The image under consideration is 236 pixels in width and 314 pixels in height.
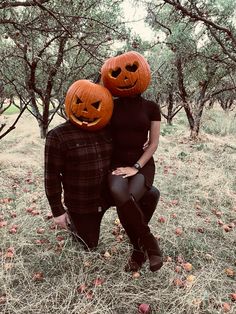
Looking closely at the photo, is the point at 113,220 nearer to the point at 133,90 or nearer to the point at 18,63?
the point at 133,90

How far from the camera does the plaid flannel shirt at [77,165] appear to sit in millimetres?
3502

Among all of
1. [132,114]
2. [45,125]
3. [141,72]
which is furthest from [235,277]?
[45,125]

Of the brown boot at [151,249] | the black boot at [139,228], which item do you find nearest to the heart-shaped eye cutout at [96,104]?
the black boot at [139,228]

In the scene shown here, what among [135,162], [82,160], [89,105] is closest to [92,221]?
[82,160]

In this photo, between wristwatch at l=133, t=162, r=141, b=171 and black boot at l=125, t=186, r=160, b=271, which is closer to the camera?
wristwatch at l=133, t=162, r=141, b=171

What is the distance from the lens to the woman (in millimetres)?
3404

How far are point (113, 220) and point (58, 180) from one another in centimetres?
171

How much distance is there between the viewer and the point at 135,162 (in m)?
3.59

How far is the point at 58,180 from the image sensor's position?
3.61 metres

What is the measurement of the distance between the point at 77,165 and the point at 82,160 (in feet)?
0.26

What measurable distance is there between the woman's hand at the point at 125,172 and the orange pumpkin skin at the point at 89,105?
0.49 metres

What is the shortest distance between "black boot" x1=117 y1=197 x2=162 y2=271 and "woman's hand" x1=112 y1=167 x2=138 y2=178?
238mm

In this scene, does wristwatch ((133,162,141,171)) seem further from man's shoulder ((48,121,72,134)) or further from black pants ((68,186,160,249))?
man's shoulder ((48,121,72,134))

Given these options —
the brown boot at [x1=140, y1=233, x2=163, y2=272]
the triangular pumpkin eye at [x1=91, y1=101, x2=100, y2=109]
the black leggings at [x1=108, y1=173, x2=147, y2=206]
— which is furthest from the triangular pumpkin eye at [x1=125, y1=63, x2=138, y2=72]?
the brown boot at [x1=140, y1=233, x2=163, y2=272]
